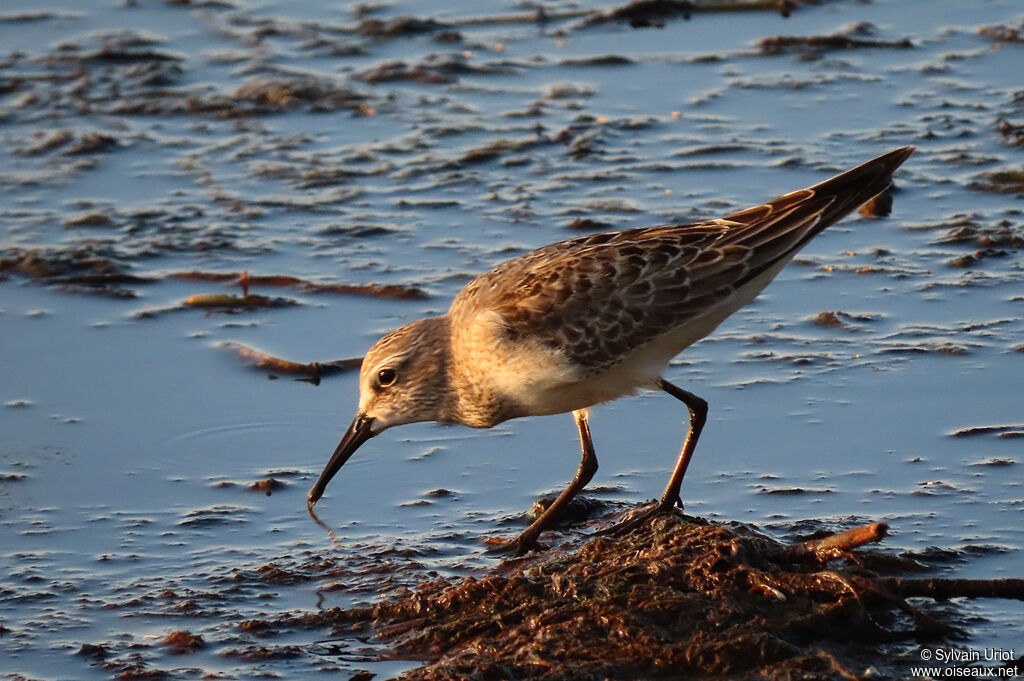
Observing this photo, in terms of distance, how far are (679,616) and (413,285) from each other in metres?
3.79

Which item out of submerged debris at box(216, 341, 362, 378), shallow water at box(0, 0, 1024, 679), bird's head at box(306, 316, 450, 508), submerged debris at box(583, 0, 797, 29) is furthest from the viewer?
submerged debris at box(583, 0, 797, 29)

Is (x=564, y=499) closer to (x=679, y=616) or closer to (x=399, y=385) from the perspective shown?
(x=399, y=385)

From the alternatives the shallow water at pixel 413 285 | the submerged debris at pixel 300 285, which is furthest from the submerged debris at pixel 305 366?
the submerged debris at pixel 300 285

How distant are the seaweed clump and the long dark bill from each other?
98 cm

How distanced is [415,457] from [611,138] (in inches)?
160

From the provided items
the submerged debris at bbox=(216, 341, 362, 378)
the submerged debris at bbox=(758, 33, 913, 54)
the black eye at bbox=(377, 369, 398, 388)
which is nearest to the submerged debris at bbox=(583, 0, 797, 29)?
the submerged debris at bbox=(758, 33, 913, 54)

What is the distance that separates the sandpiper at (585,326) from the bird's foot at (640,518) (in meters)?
0.01

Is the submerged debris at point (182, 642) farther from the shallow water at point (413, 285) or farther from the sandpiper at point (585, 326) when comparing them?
the sandpiper at point (585, 326)

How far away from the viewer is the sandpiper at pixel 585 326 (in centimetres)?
667

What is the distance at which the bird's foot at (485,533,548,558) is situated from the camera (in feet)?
21.4

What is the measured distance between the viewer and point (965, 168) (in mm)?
9938

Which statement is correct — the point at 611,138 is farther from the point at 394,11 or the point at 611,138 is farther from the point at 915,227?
the point at 394,11

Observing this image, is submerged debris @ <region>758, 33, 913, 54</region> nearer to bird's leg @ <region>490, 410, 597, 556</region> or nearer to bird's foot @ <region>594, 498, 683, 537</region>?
bird's leg @ <region>490, 410, 597, 556</region>

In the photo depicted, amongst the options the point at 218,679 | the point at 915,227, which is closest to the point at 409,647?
the point at 218,679
